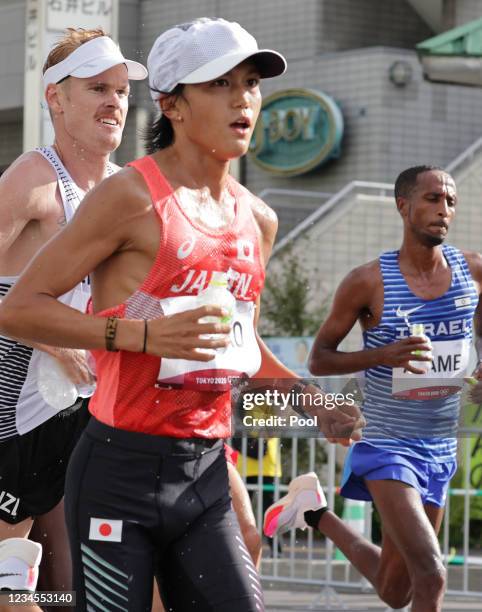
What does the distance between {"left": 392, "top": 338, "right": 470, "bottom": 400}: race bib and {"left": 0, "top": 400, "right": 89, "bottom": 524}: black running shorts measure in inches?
64.7

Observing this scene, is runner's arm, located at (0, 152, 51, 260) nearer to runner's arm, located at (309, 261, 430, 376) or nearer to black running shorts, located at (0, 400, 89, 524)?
black running shorts, located at (0, 400, 89, 524)

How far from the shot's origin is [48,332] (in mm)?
3896

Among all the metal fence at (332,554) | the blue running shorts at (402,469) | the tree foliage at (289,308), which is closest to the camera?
the blue running shorts at (402,469)

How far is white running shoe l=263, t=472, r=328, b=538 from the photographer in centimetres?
771

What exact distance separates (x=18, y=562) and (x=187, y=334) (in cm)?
157

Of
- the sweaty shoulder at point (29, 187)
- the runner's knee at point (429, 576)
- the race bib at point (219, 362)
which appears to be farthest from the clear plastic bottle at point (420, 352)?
the race bib at point (219, 362)

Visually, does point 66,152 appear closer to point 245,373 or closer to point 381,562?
point 245,373

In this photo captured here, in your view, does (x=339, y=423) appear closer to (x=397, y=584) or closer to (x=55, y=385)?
(x=55, y=385)

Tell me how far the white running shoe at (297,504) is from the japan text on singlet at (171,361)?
12.0ft

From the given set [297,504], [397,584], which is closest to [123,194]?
[397,584]

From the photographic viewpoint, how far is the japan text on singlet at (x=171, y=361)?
13.0 ft

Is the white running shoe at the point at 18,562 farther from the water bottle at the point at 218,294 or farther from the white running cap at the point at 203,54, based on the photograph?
the white running cap at the point at 203,54

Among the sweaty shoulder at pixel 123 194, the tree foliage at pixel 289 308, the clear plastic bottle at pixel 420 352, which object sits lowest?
the sweaty shoulder at pixel 123 194

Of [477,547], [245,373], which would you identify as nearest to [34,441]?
[245,373]
